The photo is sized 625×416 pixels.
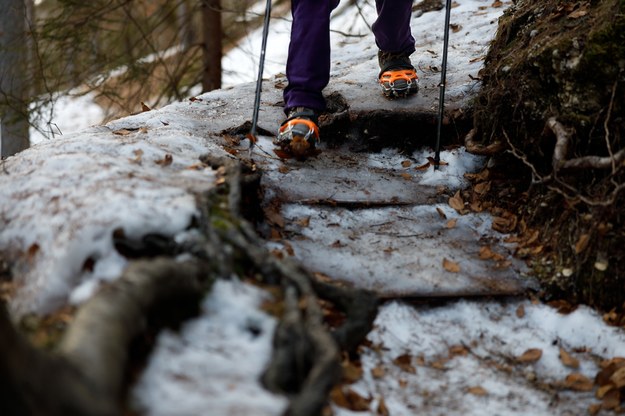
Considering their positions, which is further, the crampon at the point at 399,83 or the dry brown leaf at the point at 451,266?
the crampon at the point at 399,83

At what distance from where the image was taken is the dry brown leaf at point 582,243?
3223mm

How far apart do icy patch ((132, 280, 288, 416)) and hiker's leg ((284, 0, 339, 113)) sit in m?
2.25

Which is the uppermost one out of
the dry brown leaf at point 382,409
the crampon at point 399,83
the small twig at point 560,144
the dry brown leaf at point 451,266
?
the crampon at point 399,83

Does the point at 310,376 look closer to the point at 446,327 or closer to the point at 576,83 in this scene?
the point at 446,327

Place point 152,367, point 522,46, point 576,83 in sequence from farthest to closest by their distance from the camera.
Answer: point 522,46
point 576,83
point 152,367

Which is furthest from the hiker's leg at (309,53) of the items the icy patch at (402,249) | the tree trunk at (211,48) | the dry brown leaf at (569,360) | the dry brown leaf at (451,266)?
the tree trunk at (211,48)

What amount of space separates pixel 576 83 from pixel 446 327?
1.69m

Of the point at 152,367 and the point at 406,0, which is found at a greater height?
the point at 406,0

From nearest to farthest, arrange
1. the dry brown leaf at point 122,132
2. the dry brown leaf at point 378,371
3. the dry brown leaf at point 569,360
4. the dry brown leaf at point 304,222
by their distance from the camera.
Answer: the dry brown leaf at point 378,371 < the dry brown leaf at point 569,360 < the dry brown leaf at point 304,222 < the dry brown leaf at point 122,132

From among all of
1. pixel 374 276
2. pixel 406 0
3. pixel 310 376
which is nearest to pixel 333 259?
pixel 374 276

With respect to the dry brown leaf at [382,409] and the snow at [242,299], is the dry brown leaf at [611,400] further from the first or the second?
the dry brown leaf at [382,409]

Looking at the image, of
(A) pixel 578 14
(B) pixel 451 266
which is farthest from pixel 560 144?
(A) pixel 578 14

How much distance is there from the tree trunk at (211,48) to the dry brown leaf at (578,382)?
22.0ft

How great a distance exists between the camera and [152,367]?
1.96 m
